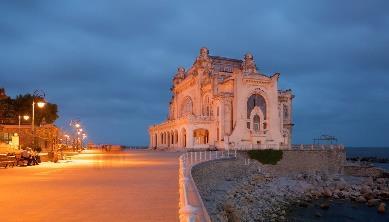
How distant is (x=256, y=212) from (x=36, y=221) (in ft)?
64.9

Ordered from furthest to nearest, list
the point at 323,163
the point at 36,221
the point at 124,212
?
the point at 323,163
the point at 124,212
the point at 36,221

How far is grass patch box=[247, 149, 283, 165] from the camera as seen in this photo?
59.0 metres

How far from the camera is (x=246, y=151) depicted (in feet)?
192

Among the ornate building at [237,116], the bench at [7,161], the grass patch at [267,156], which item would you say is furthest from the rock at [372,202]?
the bench at [7,161]

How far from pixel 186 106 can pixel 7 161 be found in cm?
6462

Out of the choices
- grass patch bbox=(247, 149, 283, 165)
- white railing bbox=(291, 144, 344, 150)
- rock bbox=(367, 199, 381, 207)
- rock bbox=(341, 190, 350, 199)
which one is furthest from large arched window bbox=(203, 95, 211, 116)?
rock bbox=(367, 199, 381, 207)

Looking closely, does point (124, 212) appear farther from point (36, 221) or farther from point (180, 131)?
point (180, 131)

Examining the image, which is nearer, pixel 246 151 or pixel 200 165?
pixel 200 165

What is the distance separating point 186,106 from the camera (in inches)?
3516

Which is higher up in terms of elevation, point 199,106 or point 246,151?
point 199,106

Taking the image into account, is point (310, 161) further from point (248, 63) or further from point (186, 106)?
point (186, 106)

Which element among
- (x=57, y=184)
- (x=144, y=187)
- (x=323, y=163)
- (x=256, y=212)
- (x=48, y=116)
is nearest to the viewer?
(x=144, y=187)

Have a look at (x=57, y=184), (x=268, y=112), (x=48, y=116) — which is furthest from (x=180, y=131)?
(x=57, y=184)

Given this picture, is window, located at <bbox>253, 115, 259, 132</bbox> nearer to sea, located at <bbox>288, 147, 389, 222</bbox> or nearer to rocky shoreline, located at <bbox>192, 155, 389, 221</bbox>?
rocky shoreline, located at <bbox>192, 155, 389, 221</bbox>
